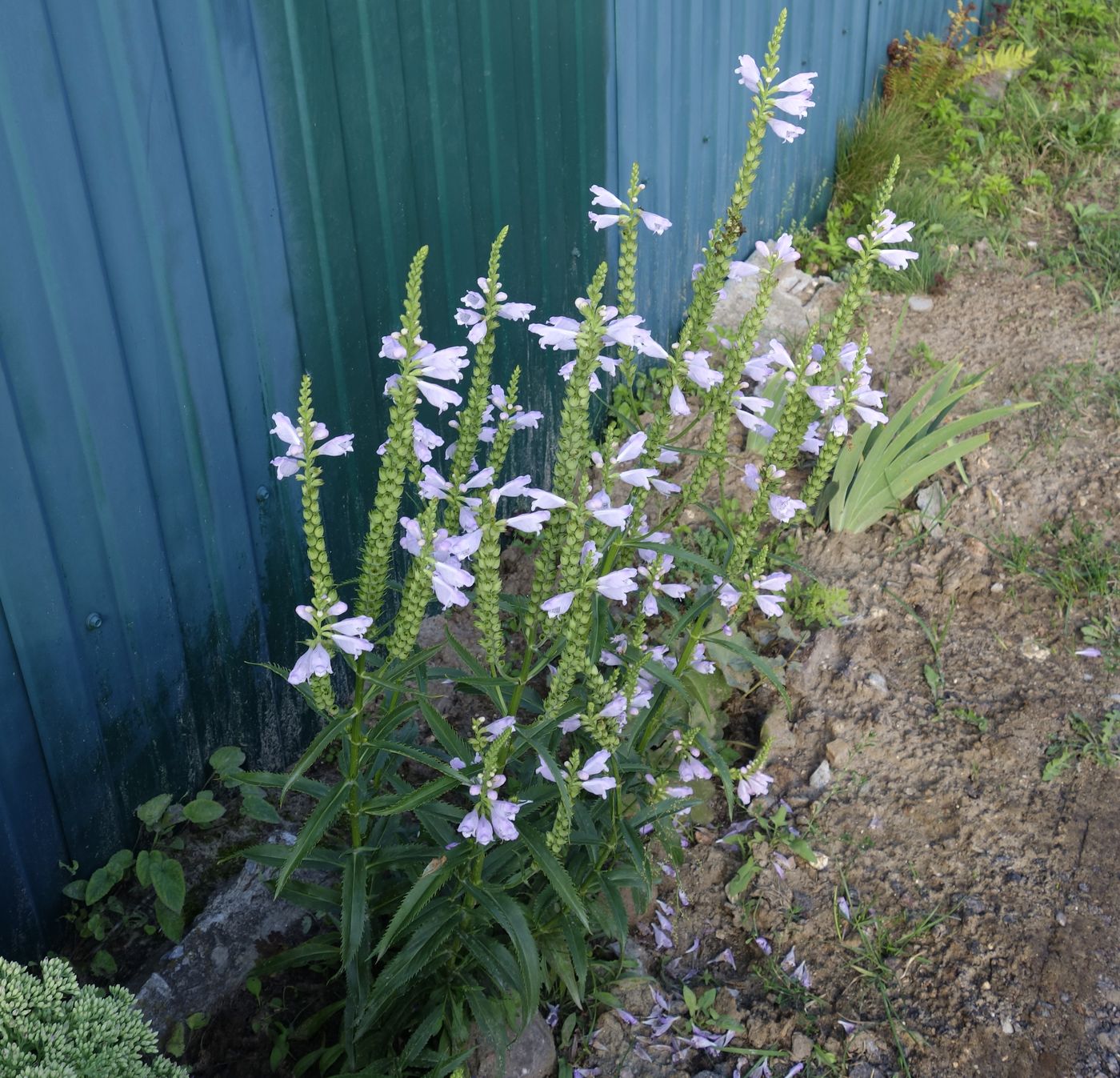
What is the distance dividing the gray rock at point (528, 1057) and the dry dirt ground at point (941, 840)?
143 mm

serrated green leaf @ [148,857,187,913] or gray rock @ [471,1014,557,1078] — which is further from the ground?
serrated green leaf @ [148,857,187,913]

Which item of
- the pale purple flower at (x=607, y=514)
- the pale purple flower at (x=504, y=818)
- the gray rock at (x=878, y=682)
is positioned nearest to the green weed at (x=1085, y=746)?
the gray rock at (x=878, y=682)

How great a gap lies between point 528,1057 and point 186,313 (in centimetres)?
194

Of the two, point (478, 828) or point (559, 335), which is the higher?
point (559, 335)

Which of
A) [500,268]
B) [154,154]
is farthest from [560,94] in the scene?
[154,154]

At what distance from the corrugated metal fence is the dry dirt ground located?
1.42m

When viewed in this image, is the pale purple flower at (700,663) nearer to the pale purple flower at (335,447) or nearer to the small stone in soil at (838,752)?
the small stone in soil at (838,752)

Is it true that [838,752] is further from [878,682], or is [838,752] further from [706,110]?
[706,110]

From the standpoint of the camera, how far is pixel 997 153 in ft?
21.9

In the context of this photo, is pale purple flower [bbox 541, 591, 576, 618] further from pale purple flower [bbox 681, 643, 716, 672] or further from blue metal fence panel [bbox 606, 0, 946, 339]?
blue metal fence panel [bbox 606, 0, 946, 339]

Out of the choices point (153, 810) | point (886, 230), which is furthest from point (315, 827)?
point (886, 230)

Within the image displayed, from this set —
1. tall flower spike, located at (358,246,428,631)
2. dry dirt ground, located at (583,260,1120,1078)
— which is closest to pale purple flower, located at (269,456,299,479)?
tall flower spike, located at (358,246,428,631)

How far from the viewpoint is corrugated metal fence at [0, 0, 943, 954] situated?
237cm

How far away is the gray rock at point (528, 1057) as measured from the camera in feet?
8.58
